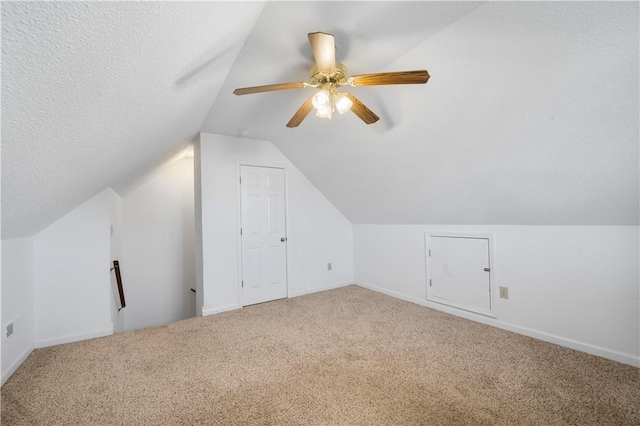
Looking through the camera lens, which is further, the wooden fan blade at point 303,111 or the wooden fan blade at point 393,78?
the wooden fan blade at point 303,111

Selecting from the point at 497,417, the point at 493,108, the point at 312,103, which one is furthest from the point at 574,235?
the point at 312,103

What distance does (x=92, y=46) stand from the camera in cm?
77

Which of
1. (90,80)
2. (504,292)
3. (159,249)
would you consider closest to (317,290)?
(504,292)

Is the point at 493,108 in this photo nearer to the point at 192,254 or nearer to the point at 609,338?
the point at 609,338

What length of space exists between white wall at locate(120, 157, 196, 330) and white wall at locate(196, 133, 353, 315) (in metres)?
1.20

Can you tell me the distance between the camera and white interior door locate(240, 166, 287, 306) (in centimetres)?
341

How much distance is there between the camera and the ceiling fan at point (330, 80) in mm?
1417

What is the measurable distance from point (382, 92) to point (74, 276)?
3148 mm

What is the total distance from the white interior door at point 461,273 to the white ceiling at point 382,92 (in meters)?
0.39

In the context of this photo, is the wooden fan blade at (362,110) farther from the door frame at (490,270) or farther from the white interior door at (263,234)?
the white interior door at (263,234)

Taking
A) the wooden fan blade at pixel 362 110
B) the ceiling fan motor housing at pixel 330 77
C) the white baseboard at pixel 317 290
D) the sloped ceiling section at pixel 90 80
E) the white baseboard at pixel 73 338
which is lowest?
the white baseboard at pixel 317 290

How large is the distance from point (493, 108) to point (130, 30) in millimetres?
1997

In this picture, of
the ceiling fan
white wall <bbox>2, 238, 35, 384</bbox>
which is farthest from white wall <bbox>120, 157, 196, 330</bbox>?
the ceiling fan

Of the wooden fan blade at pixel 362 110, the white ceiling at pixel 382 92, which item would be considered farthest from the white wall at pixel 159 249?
the wooden fan blade at pixel 362 110
